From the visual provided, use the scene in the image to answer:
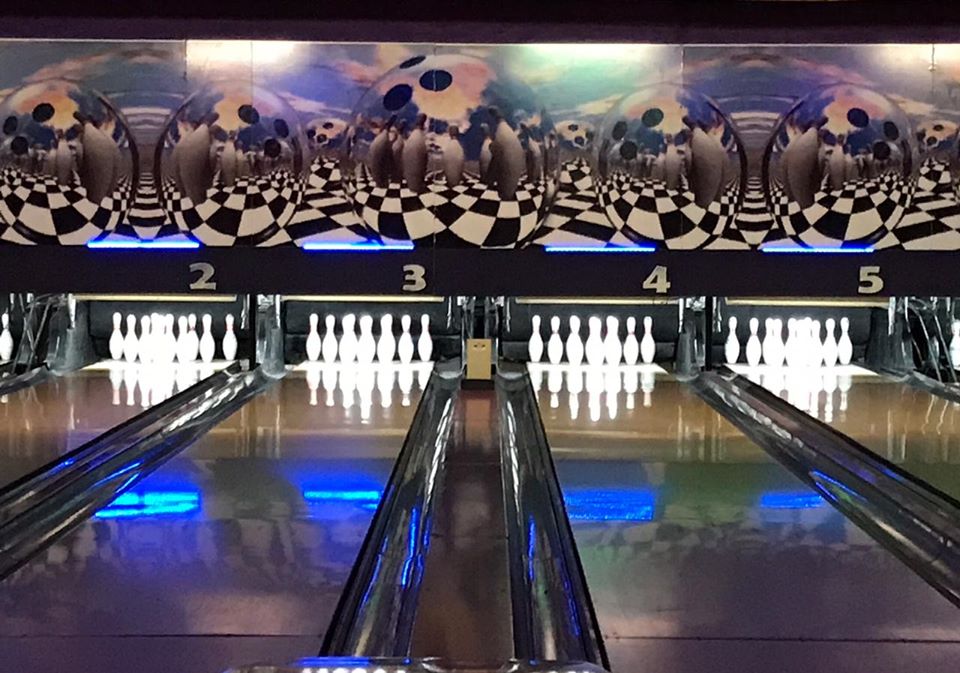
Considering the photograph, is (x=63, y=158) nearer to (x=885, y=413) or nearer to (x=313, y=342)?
(x=313, y=342)

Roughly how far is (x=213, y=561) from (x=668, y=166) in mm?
1629

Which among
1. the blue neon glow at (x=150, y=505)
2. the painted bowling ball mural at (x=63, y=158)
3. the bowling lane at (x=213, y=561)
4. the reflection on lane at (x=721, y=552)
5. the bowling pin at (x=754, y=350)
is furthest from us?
the bowling pin at (x=754, y=350)

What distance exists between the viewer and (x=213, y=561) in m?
2.08

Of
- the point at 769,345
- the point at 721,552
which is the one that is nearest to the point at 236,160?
the point at 721,552

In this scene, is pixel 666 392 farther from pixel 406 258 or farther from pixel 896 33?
pixel 896 33

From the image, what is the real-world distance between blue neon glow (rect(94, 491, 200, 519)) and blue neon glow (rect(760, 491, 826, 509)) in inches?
52.8

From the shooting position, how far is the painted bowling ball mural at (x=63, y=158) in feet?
9.41

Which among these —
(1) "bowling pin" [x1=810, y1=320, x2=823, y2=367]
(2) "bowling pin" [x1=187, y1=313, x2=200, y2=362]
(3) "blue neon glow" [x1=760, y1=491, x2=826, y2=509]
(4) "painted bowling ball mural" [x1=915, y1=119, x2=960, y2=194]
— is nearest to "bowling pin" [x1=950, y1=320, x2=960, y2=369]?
(1) "bowling pin" [x1=810, y1=320, x2=823, y2=367]

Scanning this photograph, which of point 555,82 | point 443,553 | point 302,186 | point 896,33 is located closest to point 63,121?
point 302,186

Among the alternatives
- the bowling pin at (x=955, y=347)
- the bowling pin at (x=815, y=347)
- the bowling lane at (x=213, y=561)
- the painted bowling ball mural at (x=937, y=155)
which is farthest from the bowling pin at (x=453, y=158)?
the bowling pin at (x=955, y=347)

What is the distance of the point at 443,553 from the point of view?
234cm

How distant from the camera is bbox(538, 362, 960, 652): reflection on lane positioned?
1.76m

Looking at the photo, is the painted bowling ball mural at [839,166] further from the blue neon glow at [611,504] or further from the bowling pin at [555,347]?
the bowling pin at [555,347]

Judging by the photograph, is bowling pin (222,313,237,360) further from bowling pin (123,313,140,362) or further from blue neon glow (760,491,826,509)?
blue neon glow (760,491,826,509)
